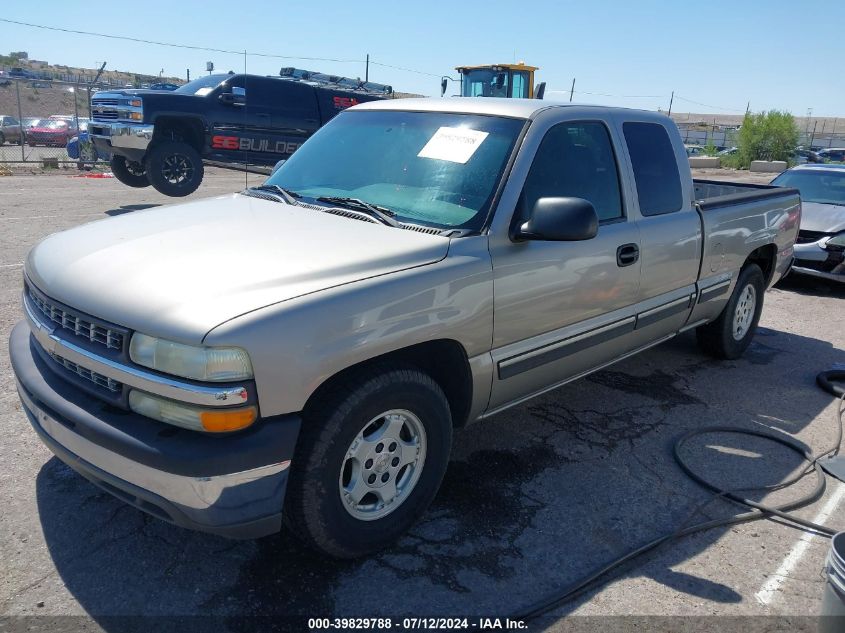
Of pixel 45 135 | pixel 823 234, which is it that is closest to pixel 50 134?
pixel 45 135

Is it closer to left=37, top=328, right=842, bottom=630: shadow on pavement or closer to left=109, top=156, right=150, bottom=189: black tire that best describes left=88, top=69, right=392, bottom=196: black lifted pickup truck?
left=109, top=156, right=150, bottom=189: black tire

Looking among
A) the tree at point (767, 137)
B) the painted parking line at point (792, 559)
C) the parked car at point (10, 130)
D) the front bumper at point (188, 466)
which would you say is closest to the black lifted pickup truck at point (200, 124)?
the front bumper at point (188, 466)

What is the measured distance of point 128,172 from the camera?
13.1 metres

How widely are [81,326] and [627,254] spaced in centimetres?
283

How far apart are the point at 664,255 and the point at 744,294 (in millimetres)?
1738

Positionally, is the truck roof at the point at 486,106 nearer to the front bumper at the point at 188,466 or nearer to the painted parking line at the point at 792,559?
the front bumper at the point at 188,466

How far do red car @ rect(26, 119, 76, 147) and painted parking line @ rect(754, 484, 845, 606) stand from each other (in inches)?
1118

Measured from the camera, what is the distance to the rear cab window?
167 inches

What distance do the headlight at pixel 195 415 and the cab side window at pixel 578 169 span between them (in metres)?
1.71

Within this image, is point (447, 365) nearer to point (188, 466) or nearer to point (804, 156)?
point (188, 466)

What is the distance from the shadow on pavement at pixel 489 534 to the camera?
8.87ft

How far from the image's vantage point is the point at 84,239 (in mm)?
3189

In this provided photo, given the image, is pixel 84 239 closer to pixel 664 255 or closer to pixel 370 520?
pixel 370 520

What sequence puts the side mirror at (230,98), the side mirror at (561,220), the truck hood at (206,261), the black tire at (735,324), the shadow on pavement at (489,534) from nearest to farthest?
the truck hood at (206,261) → the shadow on pavement at (489,534) → the side mirror at (561,220) → the black tire at (735,324) → the side mirror at (230,98)
